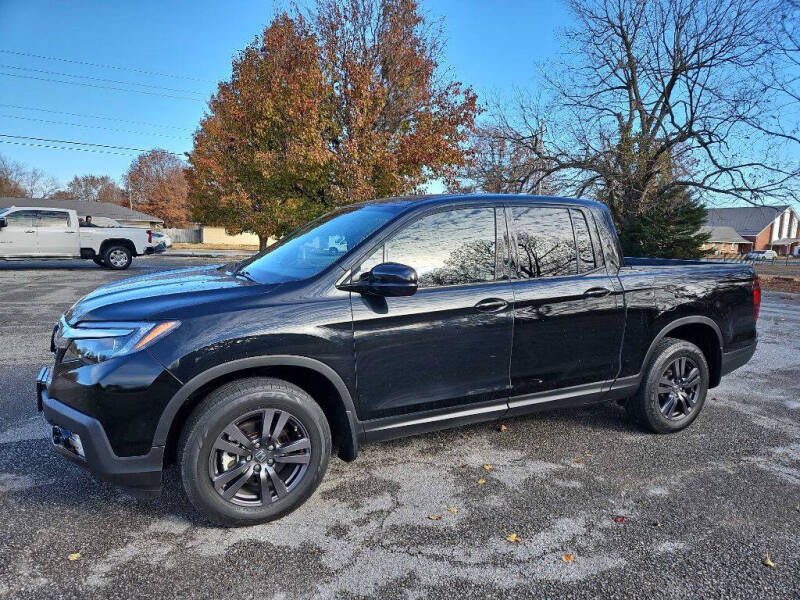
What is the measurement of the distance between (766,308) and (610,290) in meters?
10.8

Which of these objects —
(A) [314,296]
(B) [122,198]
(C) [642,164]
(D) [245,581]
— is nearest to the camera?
(D) [245,581]

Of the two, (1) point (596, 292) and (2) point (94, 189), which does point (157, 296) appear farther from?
(2) point (94, 189)

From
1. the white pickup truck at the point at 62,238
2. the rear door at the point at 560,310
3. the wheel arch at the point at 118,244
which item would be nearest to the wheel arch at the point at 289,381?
the rear door at the point at 560,310

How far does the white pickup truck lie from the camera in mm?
15123

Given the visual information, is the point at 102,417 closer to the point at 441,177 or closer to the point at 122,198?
the point at 441,177

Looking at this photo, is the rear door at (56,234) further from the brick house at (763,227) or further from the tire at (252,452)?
the brick house at (763,227)

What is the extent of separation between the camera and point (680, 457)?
358 centimetres

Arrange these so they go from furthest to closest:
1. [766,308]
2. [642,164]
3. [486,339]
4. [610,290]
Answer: [642,164]
[766,308]
[610,290]
[486,339]

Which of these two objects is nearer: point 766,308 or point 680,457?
point 680,457

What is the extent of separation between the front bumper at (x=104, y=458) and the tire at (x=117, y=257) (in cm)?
1617

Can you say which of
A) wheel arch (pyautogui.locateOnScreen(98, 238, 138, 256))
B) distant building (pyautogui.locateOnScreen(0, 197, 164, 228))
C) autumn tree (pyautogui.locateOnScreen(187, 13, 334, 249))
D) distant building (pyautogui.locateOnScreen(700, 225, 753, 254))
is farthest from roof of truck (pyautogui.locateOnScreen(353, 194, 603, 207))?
distant building (pyautogui.locateOnScreen(700, 225, 753, 254))

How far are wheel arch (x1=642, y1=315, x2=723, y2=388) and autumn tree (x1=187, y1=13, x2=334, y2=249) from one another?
1004 cm

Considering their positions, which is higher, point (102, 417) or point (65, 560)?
point (102, 417)

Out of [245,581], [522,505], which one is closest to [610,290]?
[522,505]
